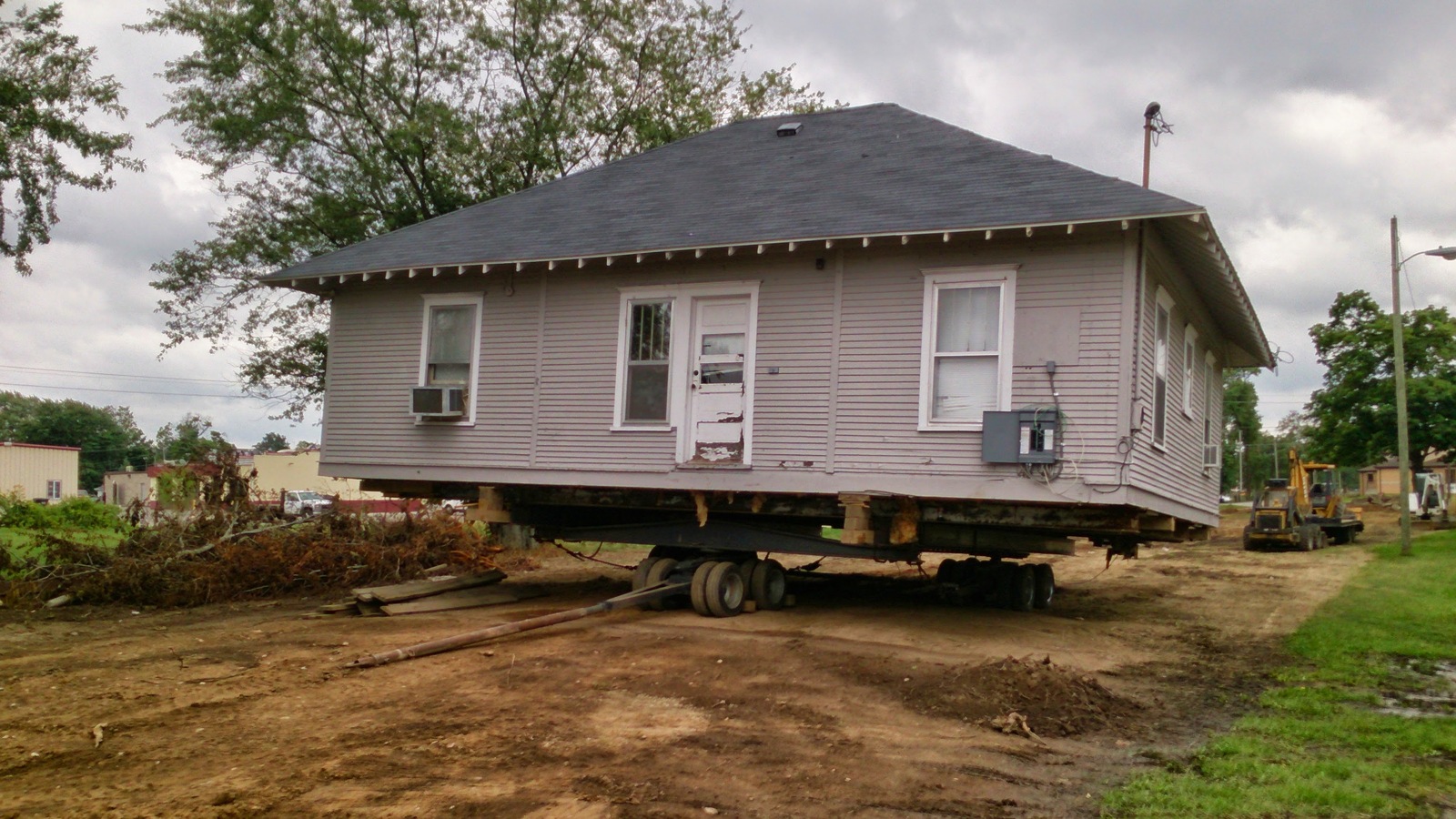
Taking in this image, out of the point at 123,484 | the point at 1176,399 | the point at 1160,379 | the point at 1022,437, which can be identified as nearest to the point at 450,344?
the point at 1022,437

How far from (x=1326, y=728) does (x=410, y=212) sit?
2179cm

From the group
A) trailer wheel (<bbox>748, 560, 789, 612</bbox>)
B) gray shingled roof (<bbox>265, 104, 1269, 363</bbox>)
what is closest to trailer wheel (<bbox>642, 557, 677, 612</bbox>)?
trailer wheel (<bbox>748, 560, 789, 612</bbox>)

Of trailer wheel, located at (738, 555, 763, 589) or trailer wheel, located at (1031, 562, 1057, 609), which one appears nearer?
trailer wheel, located at (738, 555, 763, 589)

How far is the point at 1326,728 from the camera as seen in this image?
7.35 meters

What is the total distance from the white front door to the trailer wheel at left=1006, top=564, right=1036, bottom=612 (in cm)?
410

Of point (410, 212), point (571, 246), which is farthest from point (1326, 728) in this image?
point (410, 212)

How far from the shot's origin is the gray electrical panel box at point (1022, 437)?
10.4 m

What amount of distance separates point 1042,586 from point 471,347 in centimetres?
781

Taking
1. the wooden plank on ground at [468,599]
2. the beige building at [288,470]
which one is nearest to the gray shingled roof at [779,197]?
the wooden plank on ground at [468,599]

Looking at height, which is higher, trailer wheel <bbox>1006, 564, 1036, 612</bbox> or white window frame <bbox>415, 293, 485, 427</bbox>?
white window frame <bbox>415, 293, 485, 427</bbox>

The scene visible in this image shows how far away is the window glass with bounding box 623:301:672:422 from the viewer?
12.6 meters

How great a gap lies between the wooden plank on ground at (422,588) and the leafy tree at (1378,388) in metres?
30.8

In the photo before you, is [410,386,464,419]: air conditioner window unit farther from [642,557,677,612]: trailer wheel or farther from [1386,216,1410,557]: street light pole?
[1386,216,1410,557]: street light pole

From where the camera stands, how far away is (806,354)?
11.8 m
